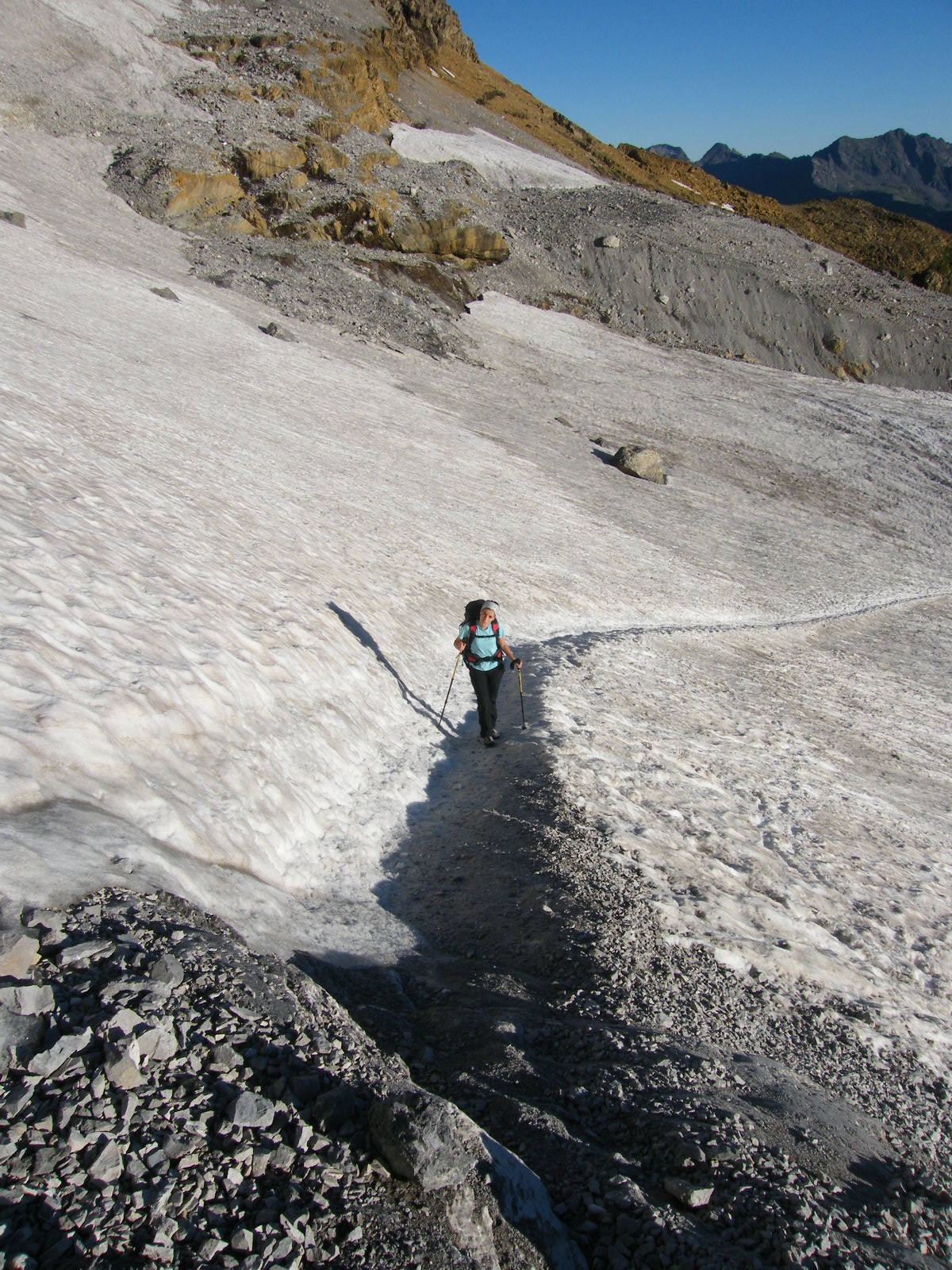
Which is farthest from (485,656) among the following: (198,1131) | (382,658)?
(198,1131)

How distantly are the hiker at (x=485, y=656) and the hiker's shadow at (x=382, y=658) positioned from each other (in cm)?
113

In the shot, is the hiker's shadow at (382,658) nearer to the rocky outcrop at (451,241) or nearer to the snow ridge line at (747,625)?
the snow ridge line at (747,625)

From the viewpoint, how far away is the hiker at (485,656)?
431 inches

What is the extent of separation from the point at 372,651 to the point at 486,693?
2146 mm

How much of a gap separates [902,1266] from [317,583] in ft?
34.8

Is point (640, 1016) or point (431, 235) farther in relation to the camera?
point (431, 235)

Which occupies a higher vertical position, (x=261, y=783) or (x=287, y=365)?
(x=287, y=365)

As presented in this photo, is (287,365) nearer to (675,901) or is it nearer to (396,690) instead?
(396,690)

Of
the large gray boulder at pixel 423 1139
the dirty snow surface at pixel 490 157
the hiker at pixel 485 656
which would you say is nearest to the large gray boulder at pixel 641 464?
the hiker at pixel 485 656

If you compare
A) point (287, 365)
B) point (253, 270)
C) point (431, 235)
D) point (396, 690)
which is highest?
point (431, 235)

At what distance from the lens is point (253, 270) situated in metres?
35.4

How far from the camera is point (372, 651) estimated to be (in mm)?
12062

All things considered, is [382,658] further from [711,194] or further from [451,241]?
[711,194]

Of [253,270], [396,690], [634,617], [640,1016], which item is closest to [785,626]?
[634,617]
